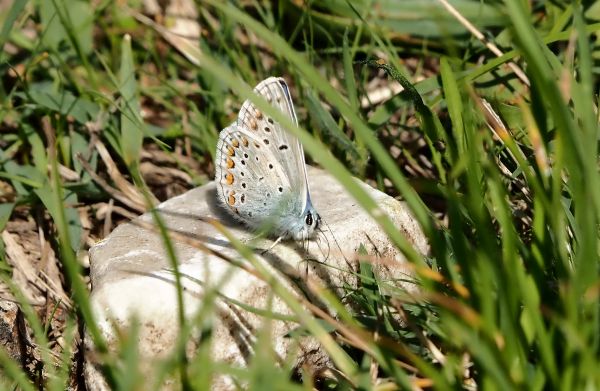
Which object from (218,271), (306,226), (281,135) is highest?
(281,135)

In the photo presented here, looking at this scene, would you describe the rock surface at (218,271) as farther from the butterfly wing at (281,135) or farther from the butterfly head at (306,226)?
the butterfly wing at (281,135)

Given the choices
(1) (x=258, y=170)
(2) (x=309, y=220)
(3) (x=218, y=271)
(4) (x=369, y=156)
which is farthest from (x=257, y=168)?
(4) (x=369, y=156)

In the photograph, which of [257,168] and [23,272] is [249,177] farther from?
[23,272]

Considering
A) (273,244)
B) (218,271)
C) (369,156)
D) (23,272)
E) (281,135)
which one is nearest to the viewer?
(218,271)

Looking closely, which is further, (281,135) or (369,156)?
(369,156)

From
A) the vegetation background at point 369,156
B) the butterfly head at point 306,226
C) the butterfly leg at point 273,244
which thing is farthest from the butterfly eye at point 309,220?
the vegetation background at point 369,156

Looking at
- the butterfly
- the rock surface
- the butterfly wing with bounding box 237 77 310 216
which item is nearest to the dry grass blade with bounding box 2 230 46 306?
the rock surface

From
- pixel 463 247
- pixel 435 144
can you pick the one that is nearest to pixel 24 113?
pixel 435 144
